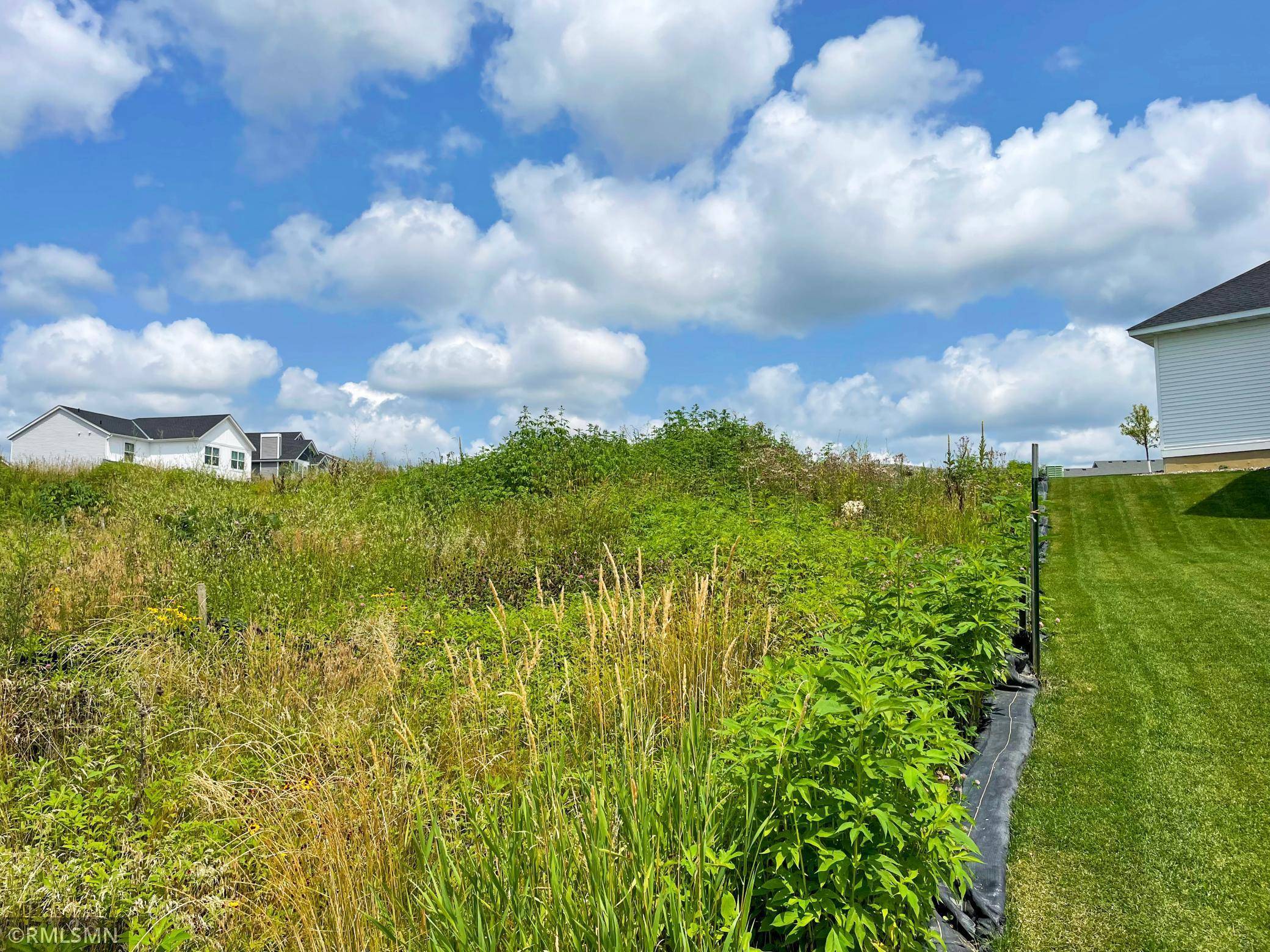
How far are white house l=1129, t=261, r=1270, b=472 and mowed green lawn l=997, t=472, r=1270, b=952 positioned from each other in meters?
12.4

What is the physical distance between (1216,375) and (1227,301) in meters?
1.79

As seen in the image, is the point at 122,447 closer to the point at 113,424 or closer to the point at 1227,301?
the point at 113,424

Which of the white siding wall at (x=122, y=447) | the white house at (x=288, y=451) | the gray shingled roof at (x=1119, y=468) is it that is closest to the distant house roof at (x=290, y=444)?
the white house at (x=288, y=451)

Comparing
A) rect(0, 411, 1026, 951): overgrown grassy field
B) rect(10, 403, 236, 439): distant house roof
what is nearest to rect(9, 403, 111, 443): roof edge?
rect(10, 403, 236, 439): distant house roof

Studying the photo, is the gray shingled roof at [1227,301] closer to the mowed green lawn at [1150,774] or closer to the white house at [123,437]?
the mowed green lawn at [1150,774]

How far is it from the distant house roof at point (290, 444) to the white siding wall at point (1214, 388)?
1822 inches

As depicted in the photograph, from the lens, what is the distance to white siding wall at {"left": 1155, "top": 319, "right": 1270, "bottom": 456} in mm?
18312

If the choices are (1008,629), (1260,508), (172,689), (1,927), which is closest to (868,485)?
(1008,629)

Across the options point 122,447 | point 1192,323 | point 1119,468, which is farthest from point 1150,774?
point 122,447

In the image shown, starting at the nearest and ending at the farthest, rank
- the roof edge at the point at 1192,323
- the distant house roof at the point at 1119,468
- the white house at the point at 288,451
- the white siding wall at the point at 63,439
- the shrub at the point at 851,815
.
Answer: the shrub at the point at 851,815 < the roof edge at the point at 1192,323 < the distant house roof at the point at 1119,468 < the white siding wall at the point at 63,439 < the white house at the point at 288,451

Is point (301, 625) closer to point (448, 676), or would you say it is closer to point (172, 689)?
point (172, 689)

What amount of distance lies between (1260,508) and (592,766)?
1586 cm

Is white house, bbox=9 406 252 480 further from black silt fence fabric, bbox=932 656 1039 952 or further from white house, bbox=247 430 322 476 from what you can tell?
black silt fence fabric, bbox=932 656 1039 952

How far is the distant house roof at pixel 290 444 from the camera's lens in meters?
51.1
